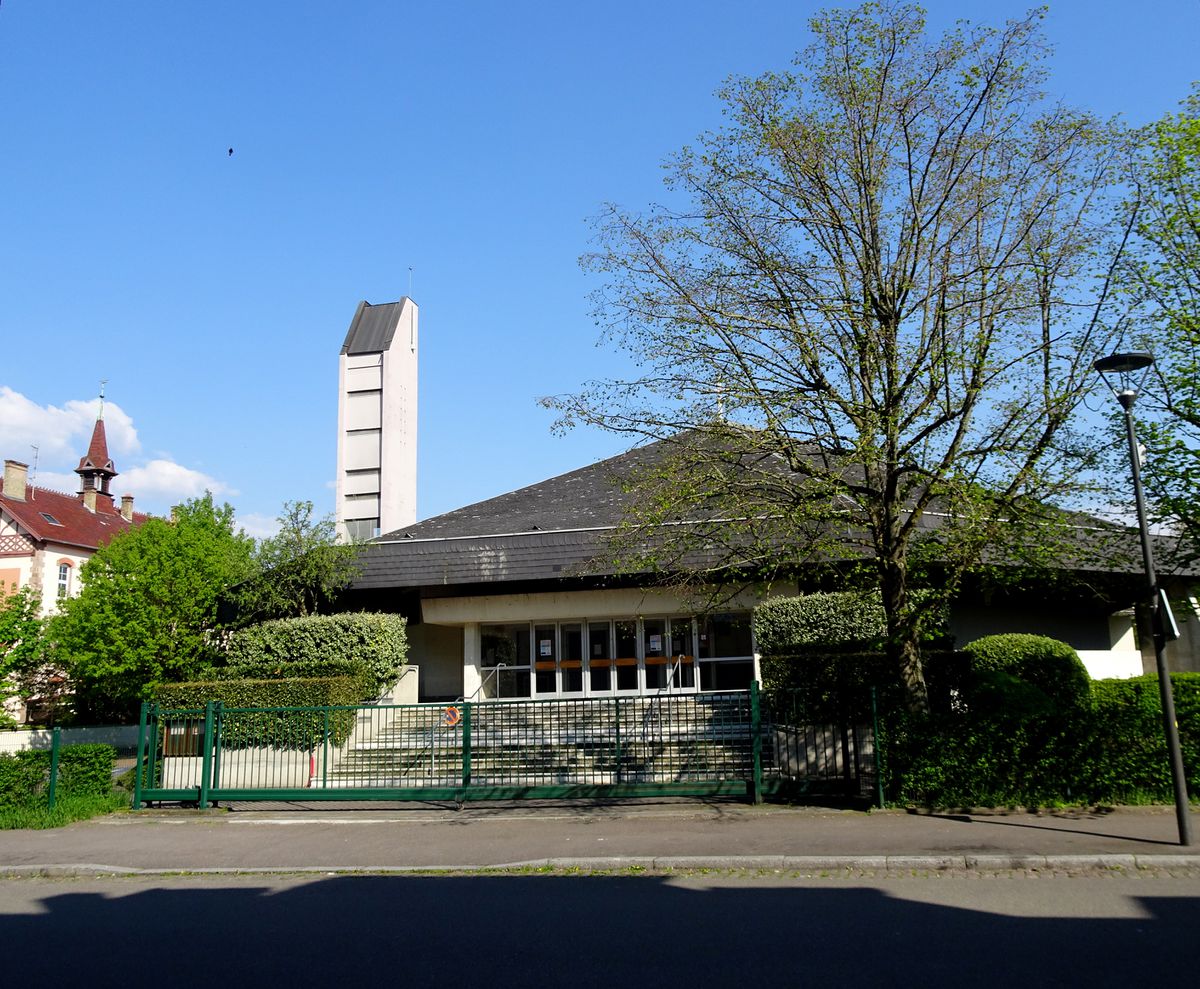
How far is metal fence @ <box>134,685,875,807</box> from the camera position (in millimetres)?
13008

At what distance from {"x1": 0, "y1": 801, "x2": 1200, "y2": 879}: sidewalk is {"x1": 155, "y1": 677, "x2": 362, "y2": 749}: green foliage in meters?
1.16

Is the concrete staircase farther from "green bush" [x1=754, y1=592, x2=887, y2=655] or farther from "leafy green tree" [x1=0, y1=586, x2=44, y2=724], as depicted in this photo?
"leafy green tree" [x1=0, y1=586, x2=44, y2=724]

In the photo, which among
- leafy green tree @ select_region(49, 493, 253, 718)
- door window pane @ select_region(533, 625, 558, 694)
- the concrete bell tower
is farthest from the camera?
the concrete bell tower

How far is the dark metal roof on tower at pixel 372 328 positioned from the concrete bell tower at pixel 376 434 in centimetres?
4

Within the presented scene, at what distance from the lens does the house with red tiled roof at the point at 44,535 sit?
46062 mm

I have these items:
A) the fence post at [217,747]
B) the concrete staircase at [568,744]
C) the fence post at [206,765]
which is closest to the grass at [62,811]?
the fence post at [206,765]

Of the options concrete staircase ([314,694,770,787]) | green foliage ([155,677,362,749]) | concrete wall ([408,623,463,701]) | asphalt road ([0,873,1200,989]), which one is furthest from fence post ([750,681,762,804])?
concrete wall ([408,623,463,701])

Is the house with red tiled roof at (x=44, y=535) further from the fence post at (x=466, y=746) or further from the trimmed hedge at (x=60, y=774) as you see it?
the fence post at (x=466, y=746)

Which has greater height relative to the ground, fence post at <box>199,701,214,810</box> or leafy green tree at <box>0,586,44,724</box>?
leafy green tree at <box>0,586,44,724</box>

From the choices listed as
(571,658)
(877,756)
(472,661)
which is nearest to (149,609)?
(472,661)

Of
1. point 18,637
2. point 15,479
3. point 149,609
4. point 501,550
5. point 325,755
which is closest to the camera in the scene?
point 325,755

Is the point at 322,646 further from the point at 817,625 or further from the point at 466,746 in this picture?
the point at 817,625

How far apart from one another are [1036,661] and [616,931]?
1288 cm

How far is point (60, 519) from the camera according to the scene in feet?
167
